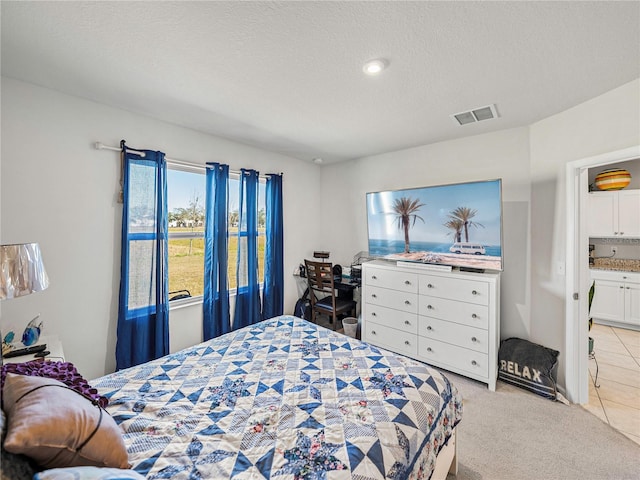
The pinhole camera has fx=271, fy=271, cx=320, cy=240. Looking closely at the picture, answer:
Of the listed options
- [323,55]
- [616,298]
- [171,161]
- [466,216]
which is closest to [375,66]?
[323,55]

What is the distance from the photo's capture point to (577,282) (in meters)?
2.22

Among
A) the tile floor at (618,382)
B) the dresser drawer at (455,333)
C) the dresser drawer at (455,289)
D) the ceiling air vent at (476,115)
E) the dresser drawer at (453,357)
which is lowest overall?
the tile floor at (618,382)

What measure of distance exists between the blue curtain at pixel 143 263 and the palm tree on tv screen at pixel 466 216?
2.84m

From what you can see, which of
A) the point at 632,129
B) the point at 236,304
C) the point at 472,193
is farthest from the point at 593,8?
the point at 236,304

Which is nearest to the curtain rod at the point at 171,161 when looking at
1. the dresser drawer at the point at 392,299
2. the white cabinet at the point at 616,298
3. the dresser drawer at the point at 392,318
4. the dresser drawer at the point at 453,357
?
the dresser drawer at the point at 392,299

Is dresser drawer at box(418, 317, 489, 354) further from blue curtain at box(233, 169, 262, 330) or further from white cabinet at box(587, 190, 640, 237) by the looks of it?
white cabinet at box(587, 190, 640, 237)

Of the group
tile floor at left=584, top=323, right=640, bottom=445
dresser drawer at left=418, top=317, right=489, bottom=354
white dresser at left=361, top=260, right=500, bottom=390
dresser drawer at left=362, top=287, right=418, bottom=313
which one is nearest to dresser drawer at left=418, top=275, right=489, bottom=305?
white dresser at left=361, top=260, right=500, bottom=390

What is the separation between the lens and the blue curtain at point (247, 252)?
3180 mm

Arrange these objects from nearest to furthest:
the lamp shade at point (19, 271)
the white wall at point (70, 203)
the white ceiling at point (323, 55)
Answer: the lamp shade at point (19, 271) → the white ceiling at point (323, 55) → the white wall at point (70, 203)

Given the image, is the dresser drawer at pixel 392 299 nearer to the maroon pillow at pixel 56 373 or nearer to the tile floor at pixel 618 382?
the tile floor at pixel 618 382

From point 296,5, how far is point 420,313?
2703mm

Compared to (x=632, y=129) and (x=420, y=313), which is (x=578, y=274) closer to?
(x=632, y=129)

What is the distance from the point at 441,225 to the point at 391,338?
1367mm

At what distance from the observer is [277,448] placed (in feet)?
3.44
